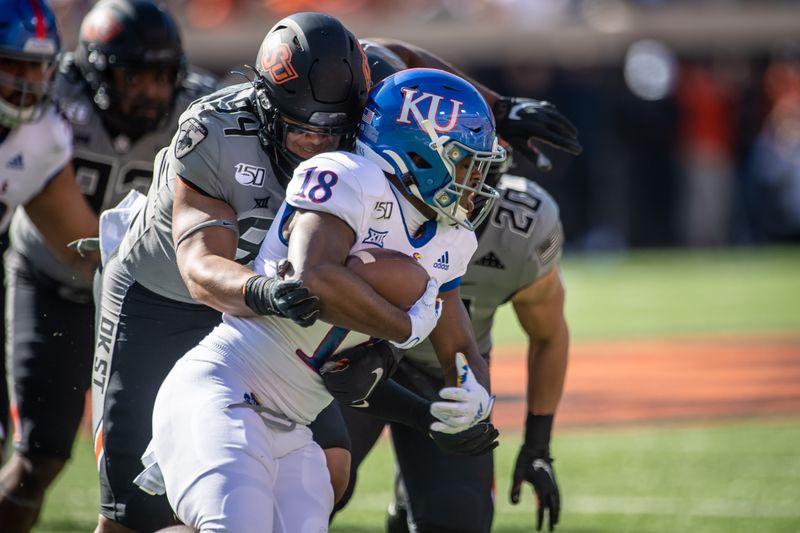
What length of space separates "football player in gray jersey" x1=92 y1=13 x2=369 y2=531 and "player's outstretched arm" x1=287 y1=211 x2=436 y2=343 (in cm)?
37

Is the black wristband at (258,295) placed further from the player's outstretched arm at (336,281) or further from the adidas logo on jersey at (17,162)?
the adidas logo on jersey at (17,162)

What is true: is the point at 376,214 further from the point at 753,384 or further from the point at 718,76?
the point at 718,76

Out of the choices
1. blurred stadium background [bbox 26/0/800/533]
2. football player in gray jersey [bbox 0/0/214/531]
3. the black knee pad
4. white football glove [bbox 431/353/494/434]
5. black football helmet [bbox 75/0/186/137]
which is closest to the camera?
white football glove [bbox 431/353/494/434]

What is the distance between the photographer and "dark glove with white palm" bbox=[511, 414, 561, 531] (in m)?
4.32

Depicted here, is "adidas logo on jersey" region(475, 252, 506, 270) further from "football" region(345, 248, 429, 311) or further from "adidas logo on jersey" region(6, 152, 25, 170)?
"adidas logo on jersey" region(6, 152, 25, 170)

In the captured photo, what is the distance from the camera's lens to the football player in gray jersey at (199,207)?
3.58m

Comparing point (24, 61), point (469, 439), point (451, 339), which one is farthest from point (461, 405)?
point (24, 61)

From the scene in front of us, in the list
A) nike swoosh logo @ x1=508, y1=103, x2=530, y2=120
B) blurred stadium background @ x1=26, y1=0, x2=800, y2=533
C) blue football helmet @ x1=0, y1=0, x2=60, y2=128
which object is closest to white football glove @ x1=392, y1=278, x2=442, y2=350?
nike swoosh logo @ x1=508, y1=103, x2=530, y2=120

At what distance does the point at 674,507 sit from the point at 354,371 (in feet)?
9.89

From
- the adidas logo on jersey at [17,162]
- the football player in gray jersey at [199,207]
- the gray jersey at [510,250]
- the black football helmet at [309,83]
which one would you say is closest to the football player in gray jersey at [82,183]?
the adidas logo on jersey at [17,162]

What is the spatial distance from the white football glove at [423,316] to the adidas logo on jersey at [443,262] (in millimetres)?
130

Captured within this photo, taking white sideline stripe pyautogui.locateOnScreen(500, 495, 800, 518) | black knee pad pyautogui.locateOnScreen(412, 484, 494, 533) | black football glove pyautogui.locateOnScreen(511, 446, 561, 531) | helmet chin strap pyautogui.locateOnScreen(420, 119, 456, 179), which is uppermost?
helmet chin strap pyautogui.locateOnScreen(420, 119, 456, 179)

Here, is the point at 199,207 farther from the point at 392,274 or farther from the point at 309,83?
the point at 392,274

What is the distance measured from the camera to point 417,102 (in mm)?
3406
